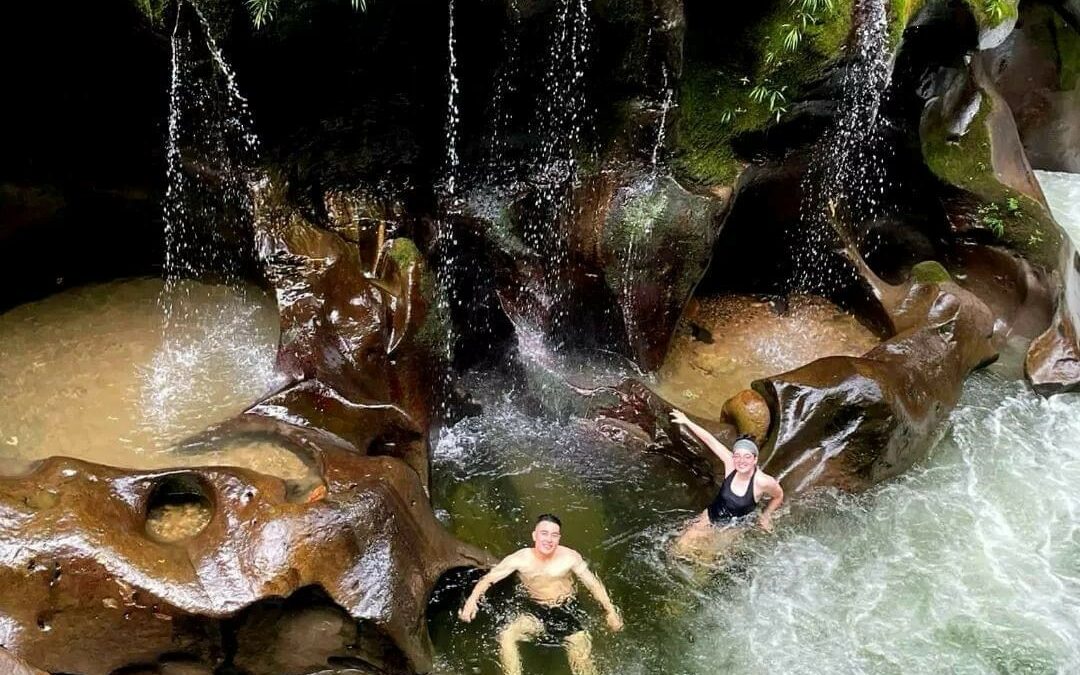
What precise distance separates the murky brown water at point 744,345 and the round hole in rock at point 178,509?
4.32m

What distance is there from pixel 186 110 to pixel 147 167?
1042mm

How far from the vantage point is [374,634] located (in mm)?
5301

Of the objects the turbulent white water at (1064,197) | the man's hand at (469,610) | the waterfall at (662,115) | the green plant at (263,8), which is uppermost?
the green plant at (263,8)

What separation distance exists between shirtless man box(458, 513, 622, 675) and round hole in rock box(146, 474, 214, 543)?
1805mm

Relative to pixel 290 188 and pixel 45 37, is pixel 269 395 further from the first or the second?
pixel 45 37

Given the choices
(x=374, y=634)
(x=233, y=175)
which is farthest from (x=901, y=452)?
(x=233, y=175)

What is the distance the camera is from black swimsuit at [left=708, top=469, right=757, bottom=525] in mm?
6707

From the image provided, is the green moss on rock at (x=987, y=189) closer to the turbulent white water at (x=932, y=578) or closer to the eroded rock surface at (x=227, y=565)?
the turbulent white water at (x=932, y=578)

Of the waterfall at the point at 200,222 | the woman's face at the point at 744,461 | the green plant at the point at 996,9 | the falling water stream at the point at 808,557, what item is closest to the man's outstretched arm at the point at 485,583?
the falling water stream at the point at 808,557

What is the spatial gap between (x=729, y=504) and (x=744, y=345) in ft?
9.13

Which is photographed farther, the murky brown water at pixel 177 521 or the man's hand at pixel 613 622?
the man's hand at pixel 613 622

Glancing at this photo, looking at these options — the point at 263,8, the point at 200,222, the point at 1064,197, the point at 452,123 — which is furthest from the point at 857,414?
the point at 1064,197

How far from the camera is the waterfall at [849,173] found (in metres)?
8.05

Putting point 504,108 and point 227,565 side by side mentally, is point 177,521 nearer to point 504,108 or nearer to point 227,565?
point 227,565
